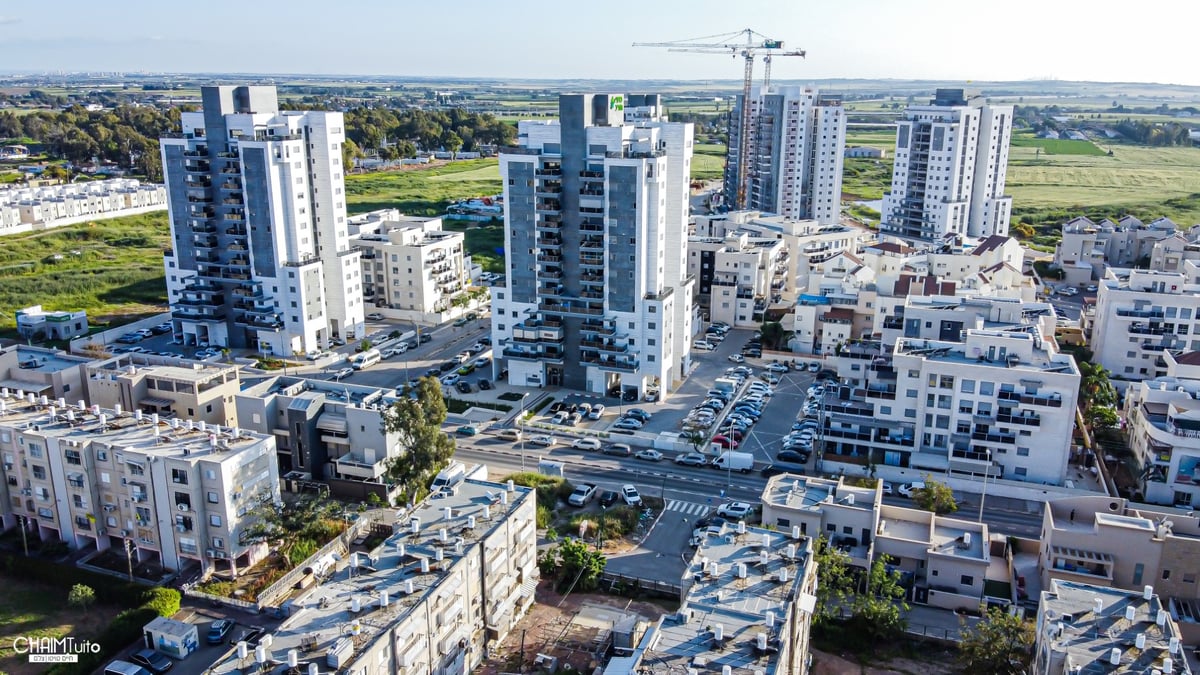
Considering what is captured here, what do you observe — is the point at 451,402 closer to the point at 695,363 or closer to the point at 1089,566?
the point at 695,363

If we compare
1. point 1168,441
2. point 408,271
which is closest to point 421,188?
point 408,271

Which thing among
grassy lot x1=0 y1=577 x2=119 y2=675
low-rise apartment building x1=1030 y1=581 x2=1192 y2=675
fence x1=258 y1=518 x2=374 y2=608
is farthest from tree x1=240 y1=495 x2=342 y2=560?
low-rise apartment building x1=1030 y1=581 x2=1192 y2=675

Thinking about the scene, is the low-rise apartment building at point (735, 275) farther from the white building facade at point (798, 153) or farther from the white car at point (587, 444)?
the white building facade at point (798, 153)

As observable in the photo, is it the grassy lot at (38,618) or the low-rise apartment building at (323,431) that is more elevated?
the low-rise apartment building at (323,431)

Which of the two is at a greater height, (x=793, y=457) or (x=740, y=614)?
(x=740, y=614)

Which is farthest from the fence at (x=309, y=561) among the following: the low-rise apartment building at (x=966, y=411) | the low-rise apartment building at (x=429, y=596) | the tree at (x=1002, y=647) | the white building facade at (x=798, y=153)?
the white building facade at (x=798, y=153)

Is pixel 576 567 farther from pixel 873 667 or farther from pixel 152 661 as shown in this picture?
pixel 152 661
